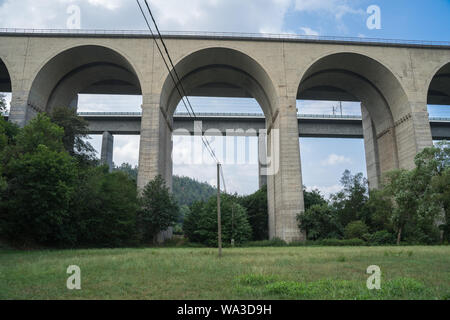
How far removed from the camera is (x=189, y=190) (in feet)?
420

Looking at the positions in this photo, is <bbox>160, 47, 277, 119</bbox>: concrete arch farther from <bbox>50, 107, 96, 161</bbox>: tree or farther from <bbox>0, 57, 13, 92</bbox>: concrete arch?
<bbox>0, 57, 13, 92</bbox>: concrete arch

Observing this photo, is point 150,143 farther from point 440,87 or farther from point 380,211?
point 440,87

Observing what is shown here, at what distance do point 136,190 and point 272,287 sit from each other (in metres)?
25.9

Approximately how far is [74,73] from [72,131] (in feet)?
29.5

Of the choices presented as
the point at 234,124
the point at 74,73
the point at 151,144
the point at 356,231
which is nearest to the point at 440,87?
the point at 356,231

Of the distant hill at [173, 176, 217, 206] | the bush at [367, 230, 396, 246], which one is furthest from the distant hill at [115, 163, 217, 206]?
the bush at [367, 230, 396, 246]

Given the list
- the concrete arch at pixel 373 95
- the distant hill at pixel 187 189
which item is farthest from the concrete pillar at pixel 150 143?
the distant hill at pixel 187 189

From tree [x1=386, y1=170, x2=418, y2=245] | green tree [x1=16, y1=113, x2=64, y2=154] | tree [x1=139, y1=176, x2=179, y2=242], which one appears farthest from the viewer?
tree [x1=139, y1=176, x2=179, y2=242]

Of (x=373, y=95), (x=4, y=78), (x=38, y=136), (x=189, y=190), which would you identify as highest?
(x=4, y=78)

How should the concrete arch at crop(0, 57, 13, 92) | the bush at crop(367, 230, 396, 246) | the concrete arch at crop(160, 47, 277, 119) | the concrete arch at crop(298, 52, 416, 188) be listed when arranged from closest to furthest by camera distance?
the bush at crop(367, 230, 396, 246) → the concrete arch at crop(160, 47, 277, 119) → the concrete arch at crop(298, 52, 416, 188) → the concrete arch at crop(0, 57, 13, 92)

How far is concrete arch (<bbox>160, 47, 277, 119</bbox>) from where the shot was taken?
3400cm

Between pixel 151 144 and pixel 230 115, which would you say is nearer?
pixel 151 144

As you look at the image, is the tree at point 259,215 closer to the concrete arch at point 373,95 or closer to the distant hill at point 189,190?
the concrete arch at point 373,95

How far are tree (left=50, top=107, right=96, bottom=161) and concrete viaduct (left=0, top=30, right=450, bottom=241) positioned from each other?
326 centimetres
